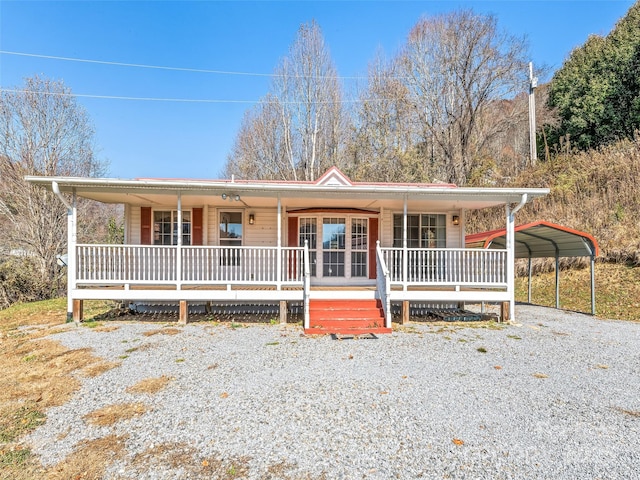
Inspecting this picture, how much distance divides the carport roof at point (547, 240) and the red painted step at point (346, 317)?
4.19 m

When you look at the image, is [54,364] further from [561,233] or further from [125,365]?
[561,233]

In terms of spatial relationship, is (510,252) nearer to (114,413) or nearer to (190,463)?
(190,463)

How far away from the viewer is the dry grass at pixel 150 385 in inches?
177

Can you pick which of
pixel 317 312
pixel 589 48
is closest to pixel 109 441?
pixel 317 312

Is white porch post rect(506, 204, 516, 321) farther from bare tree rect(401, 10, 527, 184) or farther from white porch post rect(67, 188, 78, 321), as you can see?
bare tree rect(401, 10, 527, 184)

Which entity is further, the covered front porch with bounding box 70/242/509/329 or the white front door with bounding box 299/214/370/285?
the white front door with bounding box 299/214/370/285

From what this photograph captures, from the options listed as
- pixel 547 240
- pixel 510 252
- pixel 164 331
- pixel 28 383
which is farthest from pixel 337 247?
pixel 28 383

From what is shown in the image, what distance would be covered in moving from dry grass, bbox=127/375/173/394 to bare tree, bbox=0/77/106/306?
12.1 metres

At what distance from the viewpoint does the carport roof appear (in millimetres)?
8938

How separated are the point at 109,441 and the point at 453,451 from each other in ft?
10.3

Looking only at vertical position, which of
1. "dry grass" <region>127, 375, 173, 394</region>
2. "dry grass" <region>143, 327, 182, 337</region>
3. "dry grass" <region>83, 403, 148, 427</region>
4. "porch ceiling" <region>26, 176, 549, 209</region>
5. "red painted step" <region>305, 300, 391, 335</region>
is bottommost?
"dry grass" <region>143, 327, 182, 337</region>

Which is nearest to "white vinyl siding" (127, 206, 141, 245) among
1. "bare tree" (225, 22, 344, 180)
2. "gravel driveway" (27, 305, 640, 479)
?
"gravel driveway" (27, 305, 640, 479)

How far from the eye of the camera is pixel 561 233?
9.33m

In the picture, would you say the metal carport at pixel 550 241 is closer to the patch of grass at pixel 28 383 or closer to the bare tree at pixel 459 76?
the patch of grass at pixel 28 383
